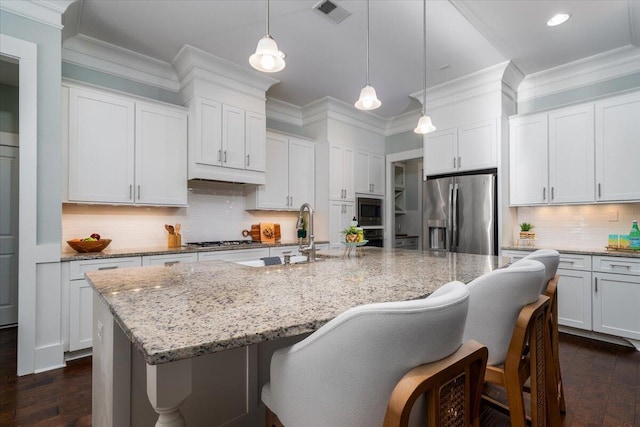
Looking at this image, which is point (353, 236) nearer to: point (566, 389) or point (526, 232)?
point (566, 389)

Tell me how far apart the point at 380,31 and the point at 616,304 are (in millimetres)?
3301

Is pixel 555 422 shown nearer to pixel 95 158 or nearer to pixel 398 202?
pixel 95 158

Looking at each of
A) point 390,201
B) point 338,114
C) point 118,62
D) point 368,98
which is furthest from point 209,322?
point 390,201

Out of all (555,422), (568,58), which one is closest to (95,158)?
(555,422)

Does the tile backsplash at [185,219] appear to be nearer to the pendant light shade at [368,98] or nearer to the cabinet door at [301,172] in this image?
the cabinet door at [301,172]

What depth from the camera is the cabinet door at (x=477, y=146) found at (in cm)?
373

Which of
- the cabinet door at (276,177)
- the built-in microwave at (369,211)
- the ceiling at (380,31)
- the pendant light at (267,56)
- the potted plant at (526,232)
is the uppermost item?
the ceiling at (380,31)

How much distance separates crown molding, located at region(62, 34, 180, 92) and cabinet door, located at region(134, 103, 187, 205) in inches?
20.0

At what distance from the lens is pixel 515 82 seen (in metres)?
3.86

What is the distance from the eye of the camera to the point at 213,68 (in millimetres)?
3486

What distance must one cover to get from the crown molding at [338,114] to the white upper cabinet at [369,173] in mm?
465

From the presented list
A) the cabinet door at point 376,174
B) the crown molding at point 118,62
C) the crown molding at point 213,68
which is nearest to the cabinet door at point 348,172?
the cabinet door at point 376,174

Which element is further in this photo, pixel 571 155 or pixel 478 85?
pixel 478 85

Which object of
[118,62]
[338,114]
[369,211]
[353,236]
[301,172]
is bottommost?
[353,236]
